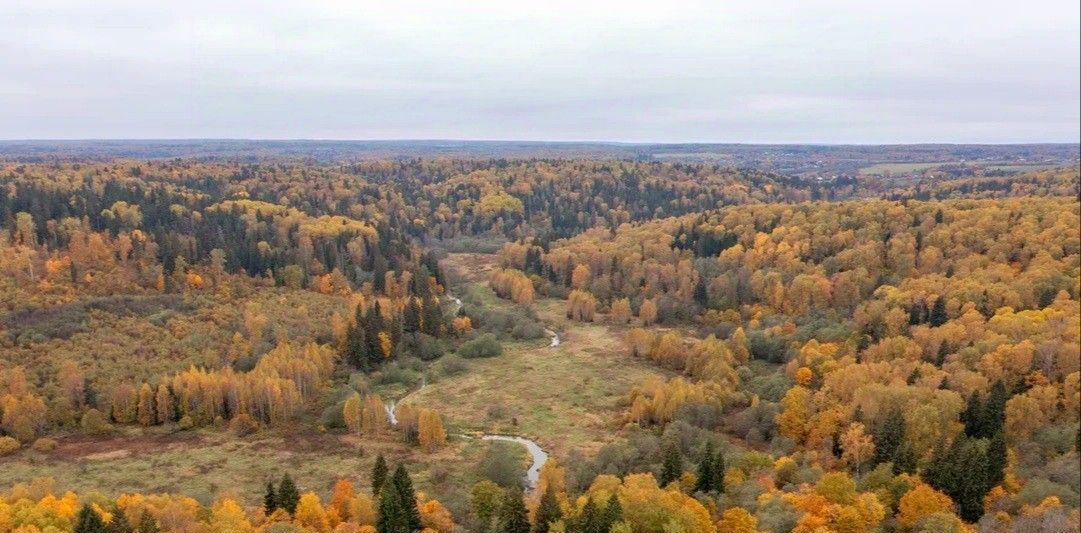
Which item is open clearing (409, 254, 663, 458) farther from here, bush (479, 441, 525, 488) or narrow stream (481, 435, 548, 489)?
bush (479, 441, 525, 488)

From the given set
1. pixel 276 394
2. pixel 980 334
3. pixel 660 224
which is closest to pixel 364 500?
pixel 276 394

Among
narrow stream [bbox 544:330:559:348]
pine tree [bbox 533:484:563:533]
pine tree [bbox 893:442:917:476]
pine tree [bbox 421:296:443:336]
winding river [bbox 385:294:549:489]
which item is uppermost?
pine tree [bbox 893:442:917:476]

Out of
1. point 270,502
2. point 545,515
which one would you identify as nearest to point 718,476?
point 545,515

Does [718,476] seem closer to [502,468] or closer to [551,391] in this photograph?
[502,468]

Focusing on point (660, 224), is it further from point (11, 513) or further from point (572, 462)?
point (11, 513)

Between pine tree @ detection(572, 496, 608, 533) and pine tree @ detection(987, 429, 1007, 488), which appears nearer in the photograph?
pine tree @ detection(572, 496, 608, 533)

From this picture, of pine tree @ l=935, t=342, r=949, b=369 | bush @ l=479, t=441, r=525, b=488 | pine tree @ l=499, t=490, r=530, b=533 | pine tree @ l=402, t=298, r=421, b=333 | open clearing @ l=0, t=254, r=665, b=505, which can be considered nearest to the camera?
pine tree @ l=499, t=490, r=530, b=533

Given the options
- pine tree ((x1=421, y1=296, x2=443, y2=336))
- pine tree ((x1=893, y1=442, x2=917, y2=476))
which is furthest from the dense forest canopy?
pine tree ((x1=421, y1=296, x2=443, y2=336))
